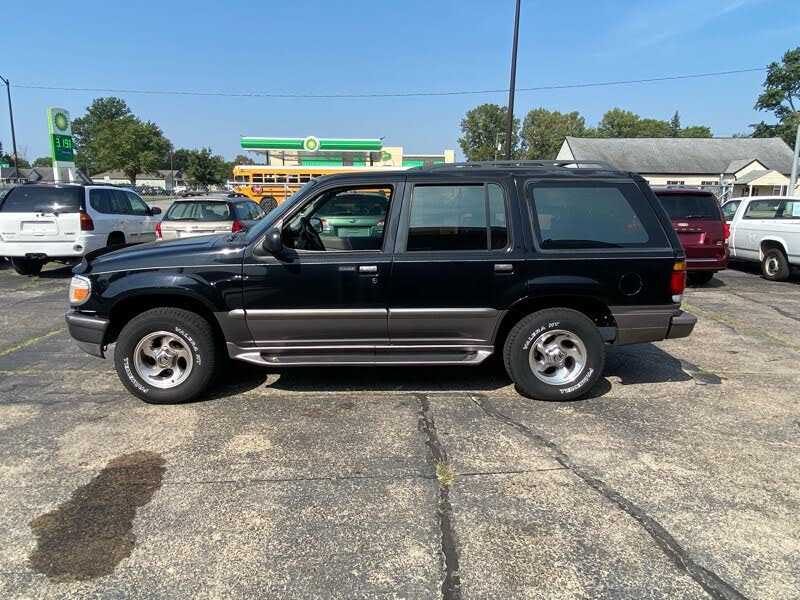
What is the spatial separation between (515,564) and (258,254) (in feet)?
9.37

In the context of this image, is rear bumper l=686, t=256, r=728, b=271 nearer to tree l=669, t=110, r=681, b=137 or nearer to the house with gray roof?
the house with gray roof

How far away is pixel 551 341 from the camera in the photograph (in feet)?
14.8

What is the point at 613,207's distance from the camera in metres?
4.47

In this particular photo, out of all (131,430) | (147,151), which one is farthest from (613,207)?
A: (147,151)

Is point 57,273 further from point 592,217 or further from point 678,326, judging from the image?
point 678,326

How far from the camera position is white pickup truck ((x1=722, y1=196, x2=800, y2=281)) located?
1064cm

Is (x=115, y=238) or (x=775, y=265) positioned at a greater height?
(x=115, y=238)

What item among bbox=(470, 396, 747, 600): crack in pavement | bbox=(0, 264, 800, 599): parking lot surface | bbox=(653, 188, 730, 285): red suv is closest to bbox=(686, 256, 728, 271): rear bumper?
bbox=(653, 188, 730, 285): red suv

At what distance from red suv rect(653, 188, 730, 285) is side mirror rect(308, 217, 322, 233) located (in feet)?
23.6

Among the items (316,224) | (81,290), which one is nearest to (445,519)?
(316,224)

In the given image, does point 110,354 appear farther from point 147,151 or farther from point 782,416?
point 147,151

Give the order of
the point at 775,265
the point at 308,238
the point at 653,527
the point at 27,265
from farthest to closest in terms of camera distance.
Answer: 1. the point at 775,265
2. the point at 27,265
3. the point at 308,238
4. the point at 653,527

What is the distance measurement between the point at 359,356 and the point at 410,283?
0.73 m

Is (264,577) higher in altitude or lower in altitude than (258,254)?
lower
